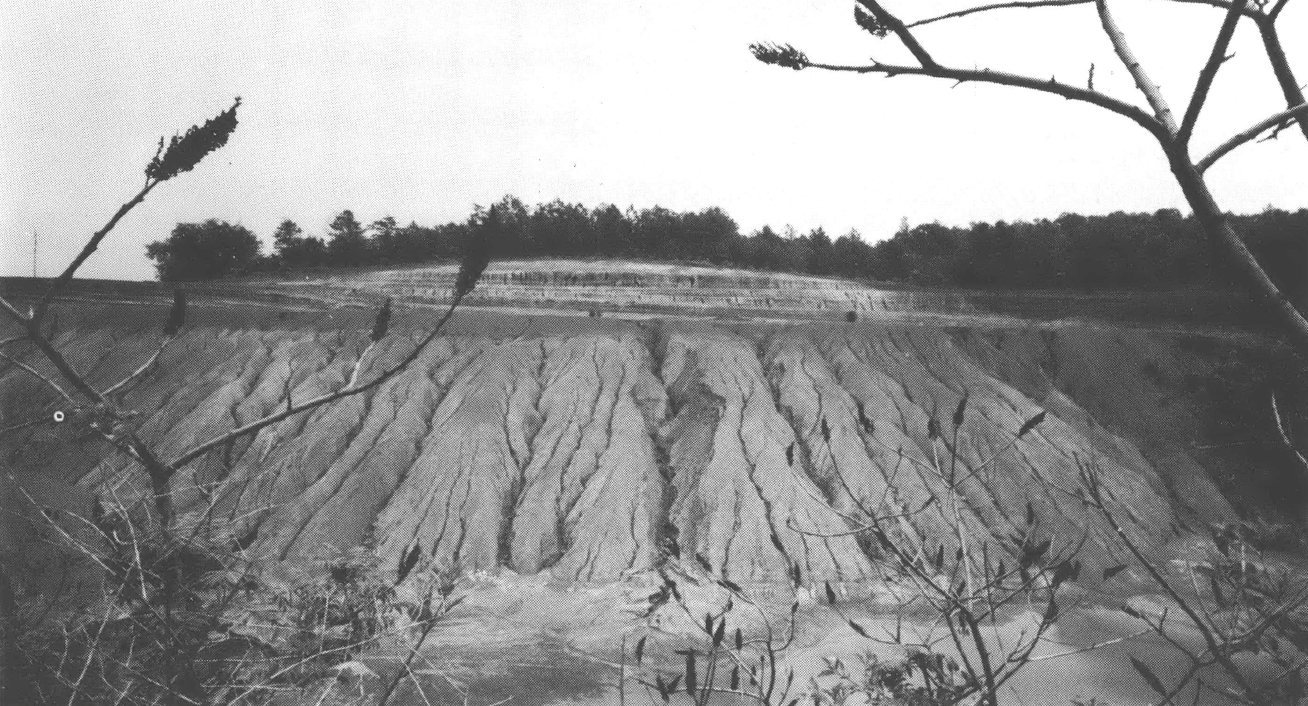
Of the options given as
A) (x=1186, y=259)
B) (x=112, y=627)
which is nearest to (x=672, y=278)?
(x=1186, y=259)

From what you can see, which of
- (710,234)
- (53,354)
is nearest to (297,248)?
(710,234)

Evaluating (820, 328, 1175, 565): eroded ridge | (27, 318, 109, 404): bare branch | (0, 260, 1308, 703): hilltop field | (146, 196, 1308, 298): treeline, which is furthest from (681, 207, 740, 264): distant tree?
(27, 318, 109, 404): bare branch

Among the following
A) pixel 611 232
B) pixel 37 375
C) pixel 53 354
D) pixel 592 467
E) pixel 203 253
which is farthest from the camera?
pixel 611 232

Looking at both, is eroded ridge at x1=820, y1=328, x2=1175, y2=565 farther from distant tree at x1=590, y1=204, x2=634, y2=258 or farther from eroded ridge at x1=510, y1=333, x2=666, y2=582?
distant tree at x1=590, y1=204, x2=634, y2=258

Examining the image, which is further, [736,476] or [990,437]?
[990,437]

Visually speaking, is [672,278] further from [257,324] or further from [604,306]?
[257,324]

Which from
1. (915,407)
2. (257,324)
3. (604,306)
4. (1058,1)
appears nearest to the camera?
(1058,1)

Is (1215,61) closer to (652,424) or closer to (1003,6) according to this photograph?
(1003,6)
